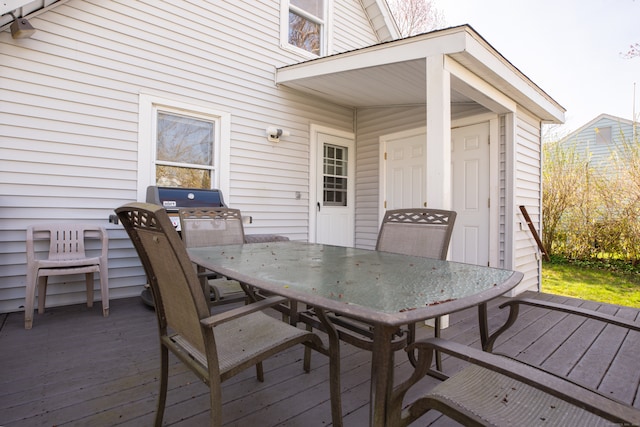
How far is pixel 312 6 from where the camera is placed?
17.0 ft

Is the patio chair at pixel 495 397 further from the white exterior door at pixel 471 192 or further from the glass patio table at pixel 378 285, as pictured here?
the white exterior door at pixel 471 192

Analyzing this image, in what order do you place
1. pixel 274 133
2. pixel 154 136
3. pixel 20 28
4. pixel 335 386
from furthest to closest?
1. pixel 274 133
2. pixel 154 136
3. pixel 20 28
4. pixel 335 386

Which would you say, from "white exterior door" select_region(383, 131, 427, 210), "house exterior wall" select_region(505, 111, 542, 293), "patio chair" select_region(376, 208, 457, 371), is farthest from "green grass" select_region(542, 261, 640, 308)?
"patio chair" select_region(376, 208, 457, 371)

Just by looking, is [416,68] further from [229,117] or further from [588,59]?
[588,59]

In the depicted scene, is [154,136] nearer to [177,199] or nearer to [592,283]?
[177,199]

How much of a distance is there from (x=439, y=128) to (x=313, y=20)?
3547 mm

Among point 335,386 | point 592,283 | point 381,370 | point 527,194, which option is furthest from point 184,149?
point 592,283

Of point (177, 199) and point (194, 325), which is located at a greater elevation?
point (177, 199)

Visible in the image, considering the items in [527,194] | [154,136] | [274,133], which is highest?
[274,133]

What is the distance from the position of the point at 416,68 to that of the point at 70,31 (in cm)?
357

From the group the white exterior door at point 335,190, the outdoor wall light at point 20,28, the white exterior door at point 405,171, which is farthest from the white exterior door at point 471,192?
the outdoor wall light at point 20,28

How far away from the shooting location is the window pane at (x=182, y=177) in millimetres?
3776

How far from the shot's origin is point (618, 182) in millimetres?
5891

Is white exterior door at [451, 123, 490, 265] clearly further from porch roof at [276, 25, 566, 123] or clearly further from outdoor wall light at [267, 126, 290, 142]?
outdoor wall light at [267, 126, 290, 142]
